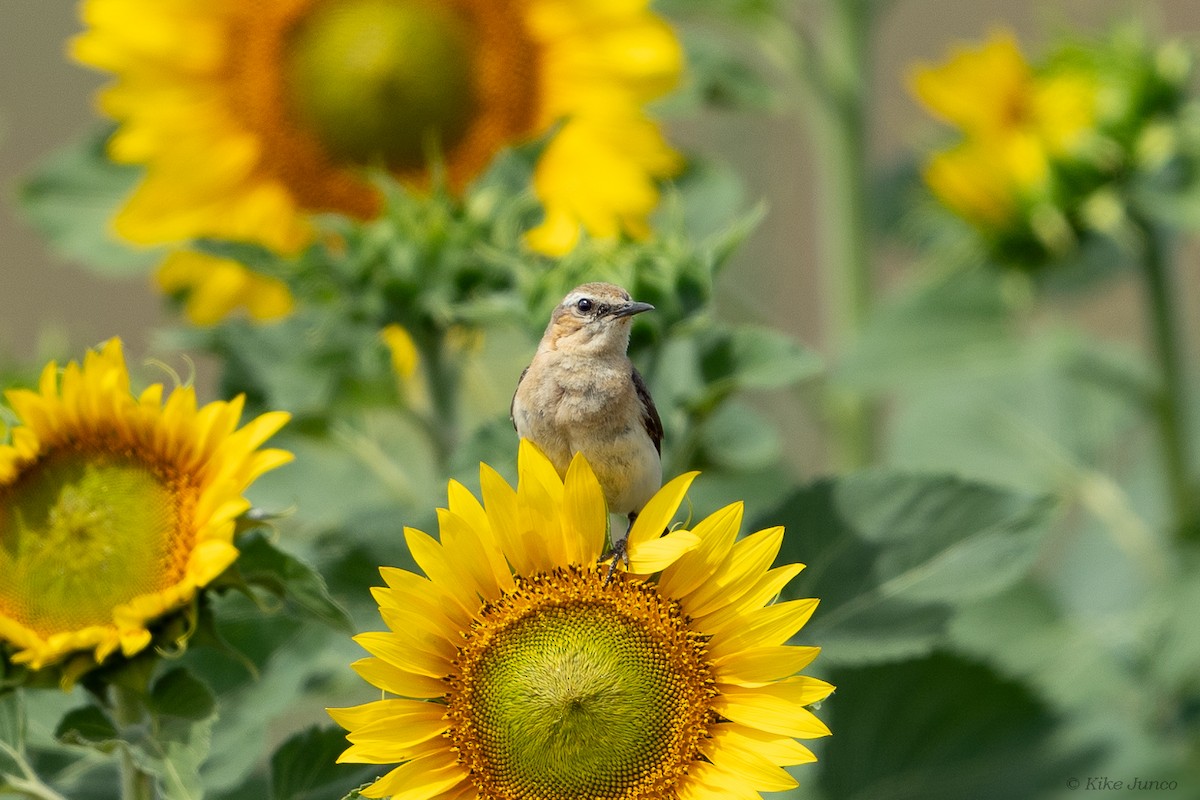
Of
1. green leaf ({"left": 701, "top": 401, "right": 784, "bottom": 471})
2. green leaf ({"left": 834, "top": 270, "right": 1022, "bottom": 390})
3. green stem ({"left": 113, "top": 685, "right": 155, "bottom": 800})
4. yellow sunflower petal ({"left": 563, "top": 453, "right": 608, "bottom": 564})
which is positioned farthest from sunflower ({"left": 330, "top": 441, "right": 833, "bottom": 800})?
green leaf ({"left": 834, "top": 270, "right": 1022, "bottom": 390})

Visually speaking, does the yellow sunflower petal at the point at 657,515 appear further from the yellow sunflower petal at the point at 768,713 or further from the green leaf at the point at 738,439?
the green leaf at the point at 738,439

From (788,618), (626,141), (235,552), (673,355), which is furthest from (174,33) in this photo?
(788,618)

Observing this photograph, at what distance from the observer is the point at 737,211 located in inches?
46.7

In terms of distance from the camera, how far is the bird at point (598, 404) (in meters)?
0.69

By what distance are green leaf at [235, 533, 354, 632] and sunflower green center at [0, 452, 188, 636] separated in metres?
0.03

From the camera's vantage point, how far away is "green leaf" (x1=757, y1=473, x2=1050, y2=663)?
2.70 ft

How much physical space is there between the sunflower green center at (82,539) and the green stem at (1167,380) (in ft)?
2.43

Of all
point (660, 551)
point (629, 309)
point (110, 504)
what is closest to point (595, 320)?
point (629, 309)

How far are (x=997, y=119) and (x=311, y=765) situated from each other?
656 millimetres

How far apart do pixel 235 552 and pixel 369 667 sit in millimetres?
72

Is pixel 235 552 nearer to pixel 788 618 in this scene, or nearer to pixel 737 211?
pixel 788 618

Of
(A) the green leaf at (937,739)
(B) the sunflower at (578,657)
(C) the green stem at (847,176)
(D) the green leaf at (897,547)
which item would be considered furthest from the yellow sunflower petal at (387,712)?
(C) the green stem at (847,176)

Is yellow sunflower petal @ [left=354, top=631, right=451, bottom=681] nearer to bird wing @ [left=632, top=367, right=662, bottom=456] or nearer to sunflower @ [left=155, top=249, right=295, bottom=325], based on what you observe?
bird wing @ [left=632, top=367, right=662, bottom=456]

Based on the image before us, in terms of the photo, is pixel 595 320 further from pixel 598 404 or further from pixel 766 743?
pixel 766 743
